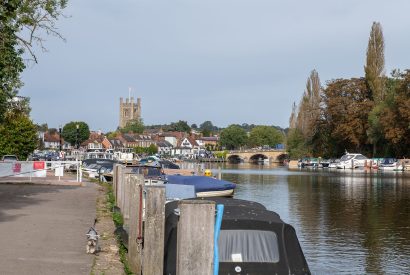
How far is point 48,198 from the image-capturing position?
78.4ft

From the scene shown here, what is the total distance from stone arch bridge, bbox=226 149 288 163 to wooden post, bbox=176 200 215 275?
528 feet

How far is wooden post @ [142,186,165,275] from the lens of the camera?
31.5 ft

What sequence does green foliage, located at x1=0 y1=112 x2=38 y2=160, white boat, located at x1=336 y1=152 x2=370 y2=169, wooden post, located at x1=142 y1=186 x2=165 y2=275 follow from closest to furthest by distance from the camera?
wooden post, located at x1=142 y1=186 x2=165 y2=275
green foliage, located at x1=0 y1=112 x2=38 y2=160
white boat, located at x1=336 y1=152 x2=370 y2=169

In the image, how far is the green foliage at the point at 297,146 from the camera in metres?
124

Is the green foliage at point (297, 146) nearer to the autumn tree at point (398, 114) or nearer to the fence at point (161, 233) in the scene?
the autumn tree at point (398, 114)

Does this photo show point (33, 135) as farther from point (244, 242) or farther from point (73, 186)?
point (244, 242)

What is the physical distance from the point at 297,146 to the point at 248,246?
402 ft

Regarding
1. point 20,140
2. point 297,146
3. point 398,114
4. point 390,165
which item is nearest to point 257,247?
point 20,140

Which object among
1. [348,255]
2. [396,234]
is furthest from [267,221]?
[396,234]

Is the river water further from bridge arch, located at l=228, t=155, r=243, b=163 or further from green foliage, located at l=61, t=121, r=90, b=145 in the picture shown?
green foliage, located at l=61, t=121, r=90, b=145

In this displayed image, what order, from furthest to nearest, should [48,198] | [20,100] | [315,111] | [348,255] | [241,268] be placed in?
[315,111] → [20,100] → [48,198] → [348,255] → [241,268]

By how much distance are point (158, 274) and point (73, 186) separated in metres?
23.5

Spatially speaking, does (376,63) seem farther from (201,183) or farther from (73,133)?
(73,133)

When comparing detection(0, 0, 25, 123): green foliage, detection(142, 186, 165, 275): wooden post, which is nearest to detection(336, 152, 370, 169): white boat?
detection(0, 0, 25, 123): green foliage
